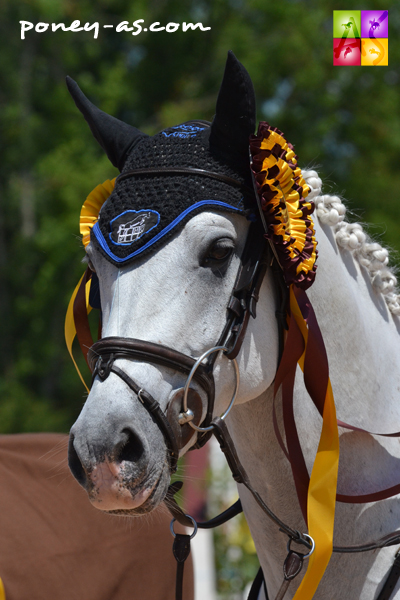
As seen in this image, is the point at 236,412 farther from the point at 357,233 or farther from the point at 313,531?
the point at 357,233

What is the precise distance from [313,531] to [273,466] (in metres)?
0.24

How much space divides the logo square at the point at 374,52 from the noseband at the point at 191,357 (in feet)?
8.98

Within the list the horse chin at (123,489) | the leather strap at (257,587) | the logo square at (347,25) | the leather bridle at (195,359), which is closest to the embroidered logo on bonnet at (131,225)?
the leather bridle at (195,359)

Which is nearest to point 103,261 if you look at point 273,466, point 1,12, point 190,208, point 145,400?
point 190,208

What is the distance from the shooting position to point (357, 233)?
90.1 inches

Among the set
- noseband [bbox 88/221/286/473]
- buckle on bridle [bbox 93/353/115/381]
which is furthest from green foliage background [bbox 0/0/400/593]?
buckle on bridle [bbox 93/353/115/381]

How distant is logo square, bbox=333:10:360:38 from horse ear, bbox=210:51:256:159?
2.97m

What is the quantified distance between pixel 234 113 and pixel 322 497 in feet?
3.89

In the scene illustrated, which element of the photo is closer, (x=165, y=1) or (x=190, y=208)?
(x=190, y=208)

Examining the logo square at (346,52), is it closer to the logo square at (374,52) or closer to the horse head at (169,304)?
the logo square at (374,52)

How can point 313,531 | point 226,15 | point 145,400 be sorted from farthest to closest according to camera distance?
point 226,15, point 313,531, point 145,400

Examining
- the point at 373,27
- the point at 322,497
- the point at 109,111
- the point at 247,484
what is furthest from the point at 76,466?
the point at 109,111

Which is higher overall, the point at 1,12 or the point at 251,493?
the point at 1,12

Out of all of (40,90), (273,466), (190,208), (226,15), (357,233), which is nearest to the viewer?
(190,208)
